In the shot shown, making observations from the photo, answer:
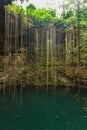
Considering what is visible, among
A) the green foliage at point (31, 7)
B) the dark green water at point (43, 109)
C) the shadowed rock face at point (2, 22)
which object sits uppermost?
the green foliage at point (31, 7)

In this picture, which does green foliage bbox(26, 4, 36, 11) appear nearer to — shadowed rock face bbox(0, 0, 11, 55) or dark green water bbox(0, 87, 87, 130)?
shadowed rock face bbox(0, 0, 11, 55)

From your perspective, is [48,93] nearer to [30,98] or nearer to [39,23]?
[30,98]

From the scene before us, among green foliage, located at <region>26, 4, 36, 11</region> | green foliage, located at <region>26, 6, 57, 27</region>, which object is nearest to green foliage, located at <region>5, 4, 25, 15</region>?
green foliage, located at <region>26, 6, 57, 27</region>

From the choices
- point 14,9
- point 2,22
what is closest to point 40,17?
point 14,9

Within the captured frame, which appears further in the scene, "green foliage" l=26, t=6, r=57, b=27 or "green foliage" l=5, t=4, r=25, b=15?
"green foliage" l=26, t=6, r=57, b=27

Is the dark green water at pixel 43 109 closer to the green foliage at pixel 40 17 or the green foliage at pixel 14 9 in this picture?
the green foliage at pixel 40 17

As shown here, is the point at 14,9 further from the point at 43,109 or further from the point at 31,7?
the point at 43,109

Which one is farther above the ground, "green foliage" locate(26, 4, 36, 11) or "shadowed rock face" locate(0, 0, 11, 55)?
"green foliage" locate(26, 4, 36, 11)

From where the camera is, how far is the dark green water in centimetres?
713

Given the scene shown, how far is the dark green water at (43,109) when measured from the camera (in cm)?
713

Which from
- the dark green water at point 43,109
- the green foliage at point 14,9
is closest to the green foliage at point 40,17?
the green foliage at point 14,9

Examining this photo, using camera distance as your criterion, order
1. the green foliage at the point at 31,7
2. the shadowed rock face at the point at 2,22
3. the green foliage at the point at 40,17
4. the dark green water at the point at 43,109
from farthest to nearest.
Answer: the green foliage at the point at 31,7 < the green foliage at the point at 40,17 < the shadowed rock face at the point at 2,22 < the dark green water at the point at 43,109

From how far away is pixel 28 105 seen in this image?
990cm

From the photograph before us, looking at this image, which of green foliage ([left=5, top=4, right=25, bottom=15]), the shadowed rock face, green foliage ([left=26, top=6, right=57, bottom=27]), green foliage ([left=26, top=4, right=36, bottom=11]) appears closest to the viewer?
the shadowed rock face
